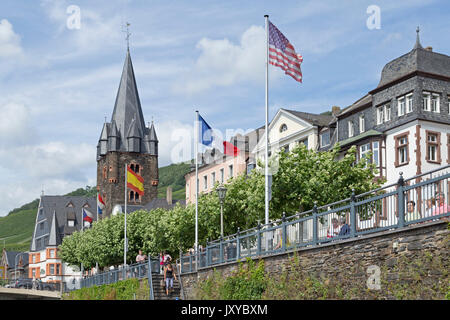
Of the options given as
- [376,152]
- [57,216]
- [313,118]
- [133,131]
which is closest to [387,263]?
[376,152]

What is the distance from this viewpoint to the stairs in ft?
121

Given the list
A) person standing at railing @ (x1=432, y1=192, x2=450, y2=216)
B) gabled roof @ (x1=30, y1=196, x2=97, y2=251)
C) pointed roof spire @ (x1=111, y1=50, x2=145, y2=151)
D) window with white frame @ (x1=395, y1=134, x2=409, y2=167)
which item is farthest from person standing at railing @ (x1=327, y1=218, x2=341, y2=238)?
gabled roof @ (x1=30, y1=196, x2=97, y2=251)

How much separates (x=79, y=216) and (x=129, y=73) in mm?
33193

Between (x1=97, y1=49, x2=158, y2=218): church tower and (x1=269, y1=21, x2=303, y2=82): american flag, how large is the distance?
96.3 m

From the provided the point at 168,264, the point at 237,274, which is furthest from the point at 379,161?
the point at 237,274

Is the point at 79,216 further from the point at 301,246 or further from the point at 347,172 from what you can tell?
the point at 301,246

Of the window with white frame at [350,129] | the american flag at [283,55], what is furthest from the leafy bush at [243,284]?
the window with white frame at [350,129]

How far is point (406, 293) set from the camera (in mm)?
16969

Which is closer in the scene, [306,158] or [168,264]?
[168,264]

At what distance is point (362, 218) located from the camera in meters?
19.9

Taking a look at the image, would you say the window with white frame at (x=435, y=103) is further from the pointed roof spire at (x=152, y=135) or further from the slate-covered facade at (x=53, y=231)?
the slate-covered facade at (x=53, y=231)

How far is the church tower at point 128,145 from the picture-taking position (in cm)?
12544

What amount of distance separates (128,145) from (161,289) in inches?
Result: 3562
